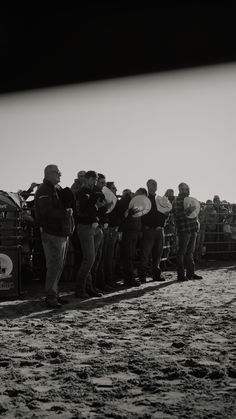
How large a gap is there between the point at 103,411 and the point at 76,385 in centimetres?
57

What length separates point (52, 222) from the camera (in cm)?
721

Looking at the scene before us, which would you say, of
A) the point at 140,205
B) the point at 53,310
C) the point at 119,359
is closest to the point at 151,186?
the point at 140,205

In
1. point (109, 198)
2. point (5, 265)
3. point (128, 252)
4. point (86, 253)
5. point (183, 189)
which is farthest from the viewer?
point (183, 189)

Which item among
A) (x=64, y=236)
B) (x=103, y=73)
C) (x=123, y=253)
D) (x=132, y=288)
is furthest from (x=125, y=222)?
(x=103, y=73)

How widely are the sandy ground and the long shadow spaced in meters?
0.01

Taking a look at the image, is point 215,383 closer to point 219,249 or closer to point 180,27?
point 180,27

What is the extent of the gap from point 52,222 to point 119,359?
3171mm

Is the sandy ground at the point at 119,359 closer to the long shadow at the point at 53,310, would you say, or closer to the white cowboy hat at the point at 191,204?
the long shadow at the point at 53,310

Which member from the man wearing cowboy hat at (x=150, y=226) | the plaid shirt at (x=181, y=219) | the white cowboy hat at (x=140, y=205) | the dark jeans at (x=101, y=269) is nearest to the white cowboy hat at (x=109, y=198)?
the dark jeans at (x=101, y=269)

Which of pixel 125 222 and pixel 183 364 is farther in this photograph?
pixel 125 222

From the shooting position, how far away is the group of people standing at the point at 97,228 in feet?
23.8

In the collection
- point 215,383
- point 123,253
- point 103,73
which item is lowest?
point 215,383

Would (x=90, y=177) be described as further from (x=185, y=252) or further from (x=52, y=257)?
(x=185, y=252)

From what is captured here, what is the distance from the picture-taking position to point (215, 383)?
12.1 feet
